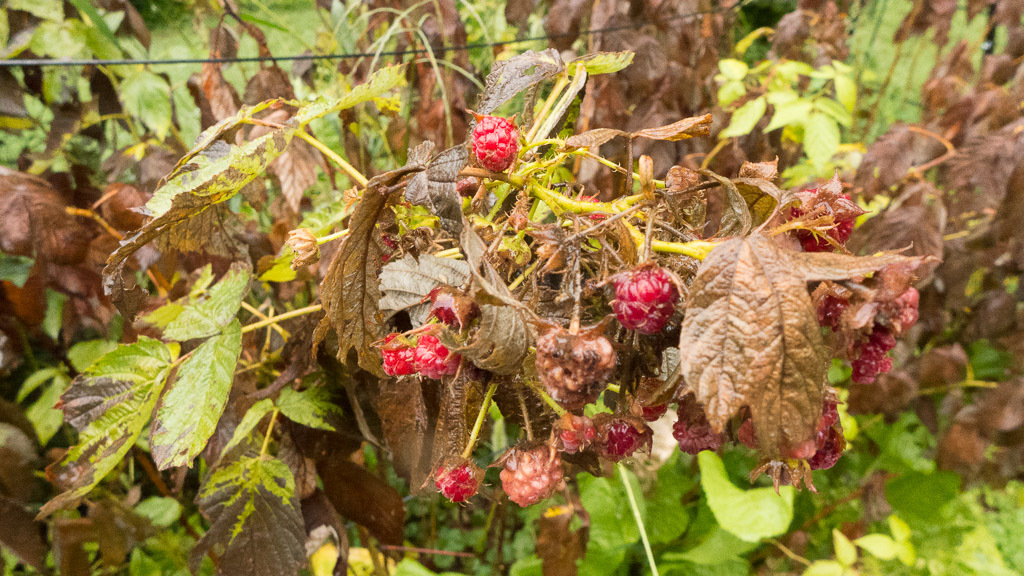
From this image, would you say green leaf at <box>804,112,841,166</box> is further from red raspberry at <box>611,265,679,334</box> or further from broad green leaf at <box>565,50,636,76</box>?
red raspberry at <box>611,265,679,334</box>

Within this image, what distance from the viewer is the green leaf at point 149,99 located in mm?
945

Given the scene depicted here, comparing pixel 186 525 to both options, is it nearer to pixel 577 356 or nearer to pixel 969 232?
pixel 577 356

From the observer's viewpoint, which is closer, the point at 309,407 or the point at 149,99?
the point at 309,407

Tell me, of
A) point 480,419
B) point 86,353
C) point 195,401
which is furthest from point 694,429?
point 86,353

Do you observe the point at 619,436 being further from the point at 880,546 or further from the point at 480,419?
the point at 880,546

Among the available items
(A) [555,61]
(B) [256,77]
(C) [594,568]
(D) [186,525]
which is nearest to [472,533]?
(C) [594,568]

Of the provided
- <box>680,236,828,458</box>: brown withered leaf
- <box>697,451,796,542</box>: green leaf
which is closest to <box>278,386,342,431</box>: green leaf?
<box>680,236,828,458</box>: brown withered leaf

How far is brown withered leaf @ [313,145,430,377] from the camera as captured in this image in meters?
0.35

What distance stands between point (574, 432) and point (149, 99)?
991 millimetres

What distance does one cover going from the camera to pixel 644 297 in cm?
27

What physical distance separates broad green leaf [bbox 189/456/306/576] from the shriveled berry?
18.0 inches

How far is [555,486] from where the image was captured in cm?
35

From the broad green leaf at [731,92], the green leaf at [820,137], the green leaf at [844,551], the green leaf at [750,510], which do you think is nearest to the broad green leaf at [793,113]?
the green leaf at [820,137]

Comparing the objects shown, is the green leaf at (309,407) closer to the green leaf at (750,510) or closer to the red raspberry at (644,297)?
the red raspberry at (644,297)
